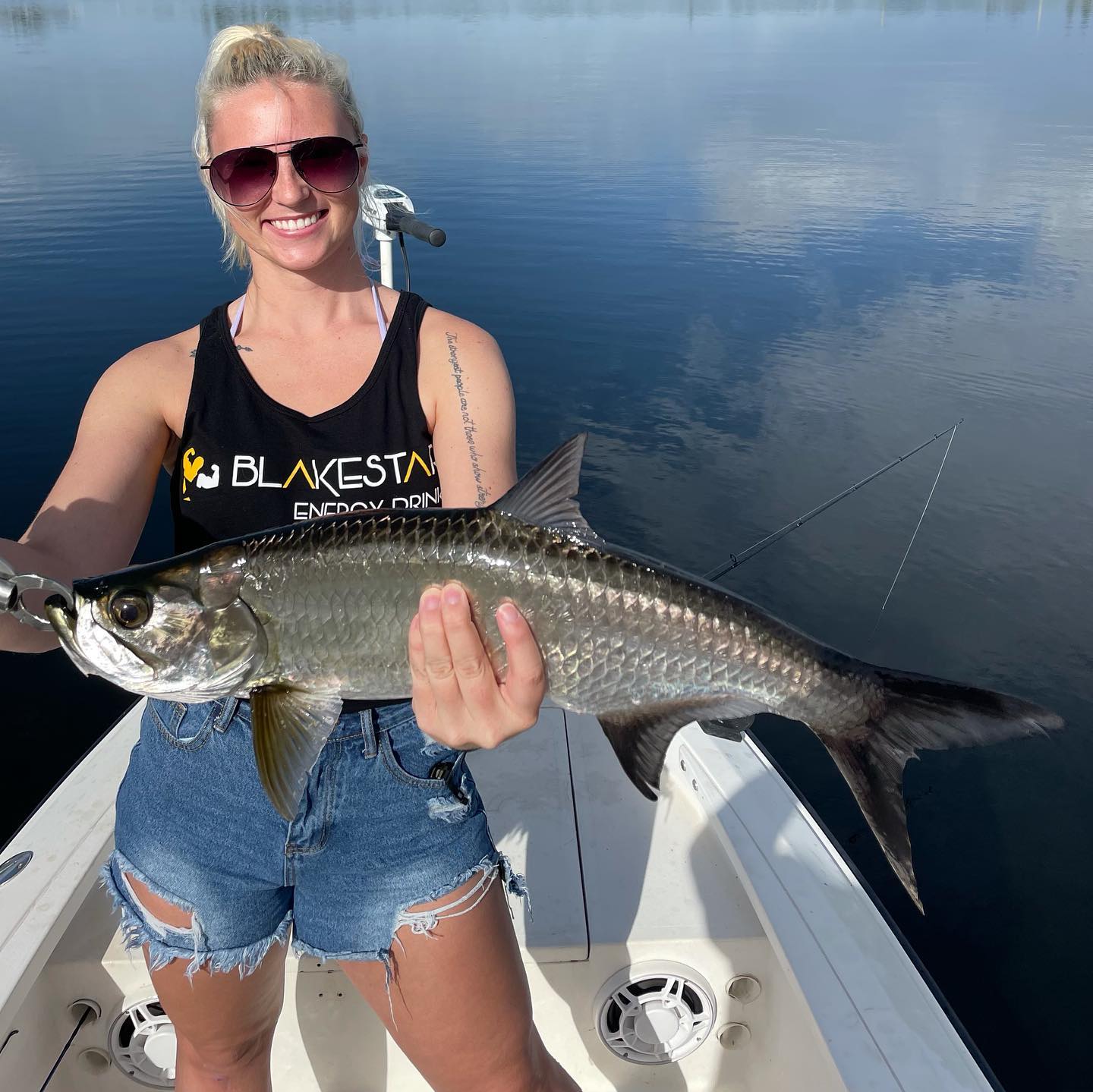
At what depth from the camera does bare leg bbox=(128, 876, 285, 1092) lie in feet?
7.90

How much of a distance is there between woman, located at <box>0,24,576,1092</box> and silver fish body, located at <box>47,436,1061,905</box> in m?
0.12

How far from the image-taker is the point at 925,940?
5.72m

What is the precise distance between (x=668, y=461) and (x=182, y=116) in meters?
25.0

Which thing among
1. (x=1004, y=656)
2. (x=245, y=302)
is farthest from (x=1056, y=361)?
(x=245, y=302)

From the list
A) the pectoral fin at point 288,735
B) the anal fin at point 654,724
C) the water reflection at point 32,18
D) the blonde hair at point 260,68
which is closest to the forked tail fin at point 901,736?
the anal fin at point 654,724

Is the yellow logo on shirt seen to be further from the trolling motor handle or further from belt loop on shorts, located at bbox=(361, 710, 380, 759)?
the trolling motor handle

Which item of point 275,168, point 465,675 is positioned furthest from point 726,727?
point 275,168

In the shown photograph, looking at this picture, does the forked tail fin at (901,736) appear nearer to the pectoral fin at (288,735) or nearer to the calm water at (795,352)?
the pectoral fin at (288,735)

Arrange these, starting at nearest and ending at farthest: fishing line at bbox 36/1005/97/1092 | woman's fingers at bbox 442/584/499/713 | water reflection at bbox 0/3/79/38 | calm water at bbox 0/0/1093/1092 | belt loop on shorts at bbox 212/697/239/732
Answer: woman's fingers at bbox 442/584/499/713 < belt loop on shorts at bbox 212/697/239/732 < fishing line at bbox 36/1005/97/1092 < calm water at bbox 0/0/1093/1092 < water reflection at bbox 0/3/79/38

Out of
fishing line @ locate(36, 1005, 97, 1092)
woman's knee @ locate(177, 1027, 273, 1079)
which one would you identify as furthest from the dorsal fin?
fishing line @ locate(36, 1005, 97, 1092)

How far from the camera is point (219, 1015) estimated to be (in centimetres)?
248

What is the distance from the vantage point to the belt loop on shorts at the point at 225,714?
2.40m

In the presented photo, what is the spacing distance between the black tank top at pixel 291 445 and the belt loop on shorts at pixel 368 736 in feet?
1.84

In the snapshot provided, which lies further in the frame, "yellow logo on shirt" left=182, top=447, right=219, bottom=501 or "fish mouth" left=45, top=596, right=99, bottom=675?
"yellow logo on shirt" left=182, top=447, right=219, bottom=501
